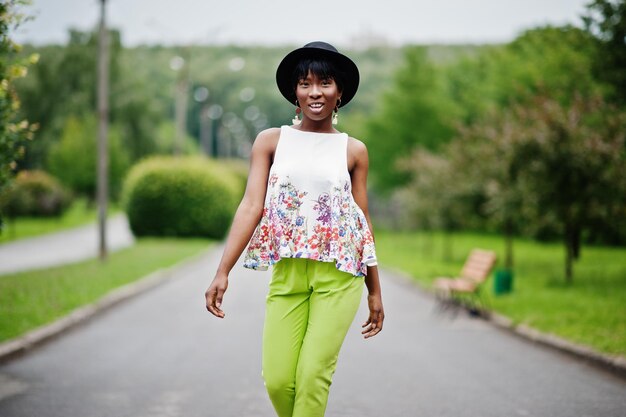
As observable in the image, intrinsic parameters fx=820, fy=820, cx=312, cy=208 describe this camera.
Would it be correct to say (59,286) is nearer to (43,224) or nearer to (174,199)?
(174,199)

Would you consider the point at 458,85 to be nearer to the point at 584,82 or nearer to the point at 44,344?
the point at 584,82

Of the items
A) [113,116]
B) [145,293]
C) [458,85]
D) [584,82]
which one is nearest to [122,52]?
[113,116]

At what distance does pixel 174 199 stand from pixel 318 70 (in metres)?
32.5

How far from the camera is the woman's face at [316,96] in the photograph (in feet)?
12.4

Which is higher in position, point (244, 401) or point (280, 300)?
point (280, 300)

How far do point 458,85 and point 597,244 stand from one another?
81.9 ft

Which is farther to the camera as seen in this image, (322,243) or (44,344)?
(44,344)

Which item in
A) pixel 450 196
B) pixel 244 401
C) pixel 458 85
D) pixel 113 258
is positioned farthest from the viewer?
pixel 458 85

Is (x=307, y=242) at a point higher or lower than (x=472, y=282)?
higher

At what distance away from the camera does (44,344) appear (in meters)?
9.07

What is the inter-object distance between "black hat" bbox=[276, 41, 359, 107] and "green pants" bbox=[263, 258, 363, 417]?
35.9 inches

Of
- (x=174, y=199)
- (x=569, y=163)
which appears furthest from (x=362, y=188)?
(x=174, y=199)

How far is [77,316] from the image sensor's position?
1083 cm

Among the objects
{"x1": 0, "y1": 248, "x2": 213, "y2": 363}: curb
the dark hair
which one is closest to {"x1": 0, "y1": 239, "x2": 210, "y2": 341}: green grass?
{"x1": 0, "y1": 248, "x2": 213, "y2": 363}: curb
